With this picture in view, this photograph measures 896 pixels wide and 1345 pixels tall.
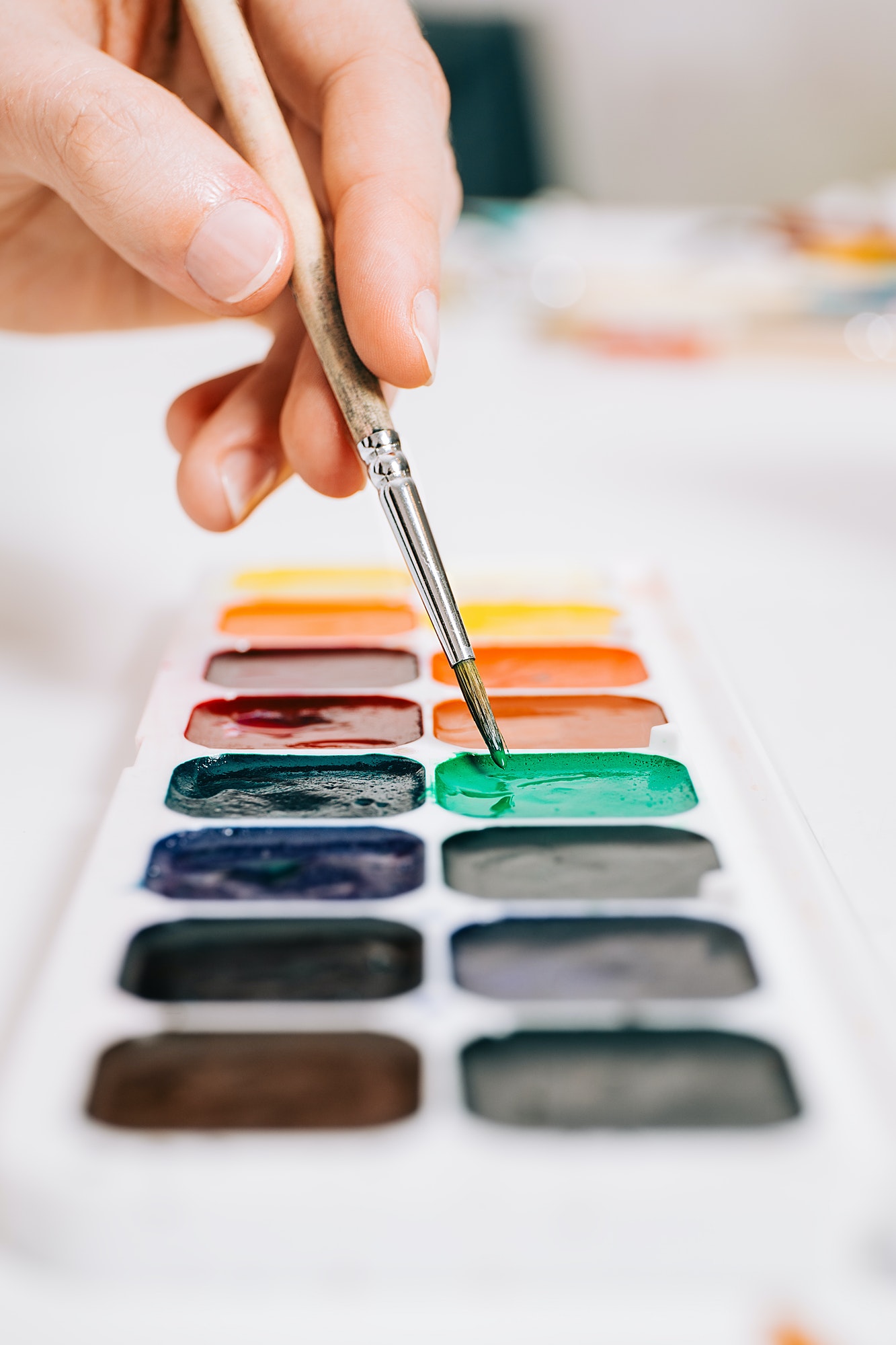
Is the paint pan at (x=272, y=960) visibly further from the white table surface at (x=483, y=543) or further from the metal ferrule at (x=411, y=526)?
the metal ferrule at (x=411, y=526)

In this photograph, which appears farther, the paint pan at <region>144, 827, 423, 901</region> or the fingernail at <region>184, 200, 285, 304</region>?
the fingernail at <region>184, 200, 285, 304</region>

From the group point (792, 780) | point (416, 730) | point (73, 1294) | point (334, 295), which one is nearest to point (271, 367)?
point (334, 295)

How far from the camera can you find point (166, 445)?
1008mm

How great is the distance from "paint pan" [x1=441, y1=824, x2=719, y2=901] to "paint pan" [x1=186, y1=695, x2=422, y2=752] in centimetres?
10

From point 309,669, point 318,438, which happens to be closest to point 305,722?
point 309,669

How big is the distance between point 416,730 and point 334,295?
0.21 meters

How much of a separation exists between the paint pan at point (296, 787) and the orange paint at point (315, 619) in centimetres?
14

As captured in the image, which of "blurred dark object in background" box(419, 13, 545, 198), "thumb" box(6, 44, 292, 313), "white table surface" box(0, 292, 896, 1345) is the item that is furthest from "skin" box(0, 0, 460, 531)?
"blurred dark object in background" box(419, 13, 545, 198)

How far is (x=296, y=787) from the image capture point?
0.48 metres

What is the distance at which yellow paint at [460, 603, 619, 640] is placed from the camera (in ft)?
2.07

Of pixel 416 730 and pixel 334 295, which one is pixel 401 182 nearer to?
pixel 334 295

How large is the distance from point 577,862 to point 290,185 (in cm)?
35

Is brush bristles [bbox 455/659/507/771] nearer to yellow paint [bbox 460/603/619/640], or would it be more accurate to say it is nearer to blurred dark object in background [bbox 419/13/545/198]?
yellow paint [bbox 460/603/619/640]

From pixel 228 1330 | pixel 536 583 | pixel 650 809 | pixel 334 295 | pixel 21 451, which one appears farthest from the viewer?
pixel 21 451
